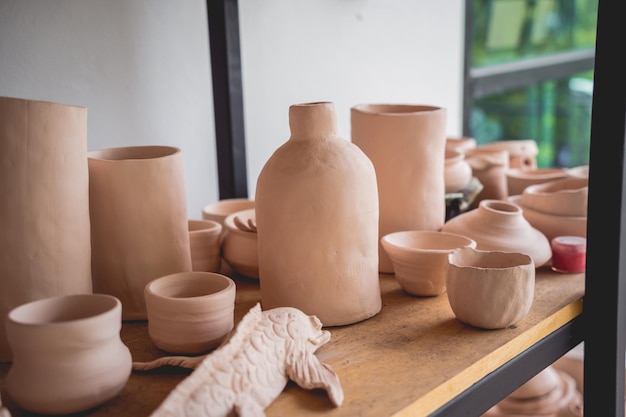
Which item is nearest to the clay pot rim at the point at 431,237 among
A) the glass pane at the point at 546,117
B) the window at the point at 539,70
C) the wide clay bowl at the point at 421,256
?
the wide clay bowl at the point at 421,256

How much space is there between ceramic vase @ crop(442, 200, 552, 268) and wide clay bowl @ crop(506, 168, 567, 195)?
356 mm

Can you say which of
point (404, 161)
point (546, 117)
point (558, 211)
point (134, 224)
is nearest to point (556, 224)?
point (558, 211)

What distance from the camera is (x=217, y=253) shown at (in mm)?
1192

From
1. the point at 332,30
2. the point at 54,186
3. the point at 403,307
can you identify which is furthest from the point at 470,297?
the point at 332,30

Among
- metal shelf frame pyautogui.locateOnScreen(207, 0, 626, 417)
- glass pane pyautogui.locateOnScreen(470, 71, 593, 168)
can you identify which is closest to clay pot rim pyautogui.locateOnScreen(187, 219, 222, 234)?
metal shelf frame pyautogui.locateOnScreen(207, 0, 626, 417)

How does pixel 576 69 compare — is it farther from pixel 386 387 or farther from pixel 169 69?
pixel 386 387

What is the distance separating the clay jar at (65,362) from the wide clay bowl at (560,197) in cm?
89

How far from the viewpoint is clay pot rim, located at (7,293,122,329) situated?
755 millimetres

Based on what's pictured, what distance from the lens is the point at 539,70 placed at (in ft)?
10.1

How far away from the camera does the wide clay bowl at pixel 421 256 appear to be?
1.04m

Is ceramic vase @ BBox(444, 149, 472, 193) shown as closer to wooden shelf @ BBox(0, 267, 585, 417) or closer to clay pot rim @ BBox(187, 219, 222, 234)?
wooden shelf @ BBox(0, 267, 585, 417)

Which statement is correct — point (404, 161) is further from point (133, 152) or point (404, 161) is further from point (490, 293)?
point (133, 152)

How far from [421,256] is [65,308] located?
1.74 ft

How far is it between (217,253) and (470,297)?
475 mm
